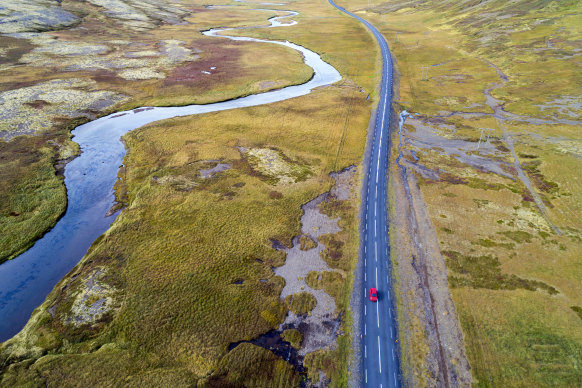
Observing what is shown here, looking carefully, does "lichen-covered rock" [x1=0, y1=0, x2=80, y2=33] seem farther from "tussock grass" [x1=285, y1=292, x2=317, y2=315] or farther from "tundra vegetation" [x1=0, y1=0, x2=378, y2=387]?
"tussock grass" [x1=285, y1=292, x2=317, y2=315]

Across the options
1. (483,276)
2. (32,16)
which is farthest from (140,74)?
(483,276)

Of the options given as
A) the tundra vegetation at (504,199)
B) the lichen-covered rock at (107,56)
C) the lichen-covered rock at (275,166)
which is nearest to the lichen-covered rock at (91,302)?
the lichen-covered rock at (275,166)

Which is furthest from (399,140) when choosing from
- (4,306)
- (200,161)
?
(4,306)

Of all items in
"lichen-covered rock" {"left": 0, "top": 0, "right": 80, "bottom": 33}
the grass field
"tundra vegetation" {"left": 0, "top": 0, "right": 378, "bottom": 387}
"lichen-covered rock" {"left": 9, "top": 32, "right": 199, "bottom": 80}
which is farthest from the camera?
"lichen-covered rock" {"left": 0, "top": 0, "right": 80, "bottom": 33}

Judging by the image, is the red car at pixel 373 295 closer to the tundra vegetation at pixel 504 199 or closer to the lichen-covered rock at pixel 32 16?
the tundra vegetation at pixel 504 199

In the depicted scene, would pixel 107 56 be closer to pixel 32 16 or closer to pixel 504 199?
pixel 32 16

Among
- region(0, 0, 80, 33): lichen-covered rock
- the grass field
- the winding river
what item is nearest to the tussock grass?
the winding river
